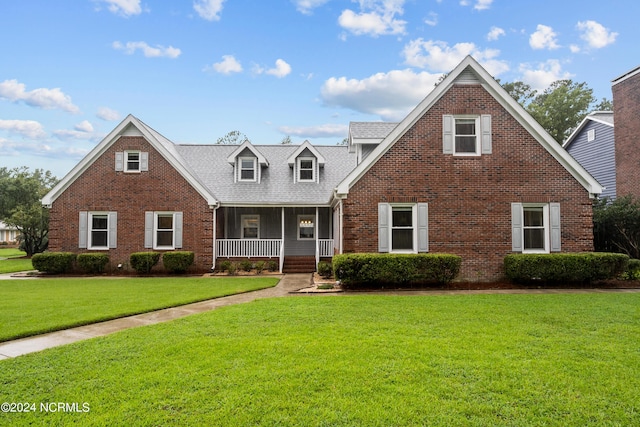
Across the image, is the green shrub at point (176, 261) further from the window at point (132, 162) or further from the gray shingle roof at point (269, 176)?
the window at point (132, 162)

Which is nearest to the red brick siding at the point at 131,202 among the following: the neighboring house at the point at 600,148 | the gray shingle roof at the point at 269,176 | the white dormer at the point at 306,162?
the gray shingle roof at the point at 269,176

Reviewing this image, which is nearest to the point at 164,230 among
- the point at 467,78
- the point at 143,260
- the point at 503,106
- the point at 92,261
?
the point at 143,260

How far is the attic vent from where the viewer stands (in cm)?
1260

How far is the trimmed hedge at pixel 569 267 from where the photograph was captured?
11211 mm

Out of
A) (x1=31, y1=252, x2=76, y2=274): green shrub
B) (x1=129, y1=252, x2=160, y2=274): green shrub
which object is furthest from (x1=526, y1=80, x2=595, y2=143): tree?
(x1=31, y1=252, x2=76, y2=274): green shrub

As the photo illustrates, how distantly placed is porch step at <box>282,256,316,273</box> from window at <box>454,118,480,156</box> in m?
8.15

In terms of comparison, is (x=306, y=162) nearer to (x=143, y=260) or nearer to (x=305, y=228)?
(x=305, y=228)

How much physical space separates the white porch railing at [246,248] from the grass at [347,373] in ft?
33.1

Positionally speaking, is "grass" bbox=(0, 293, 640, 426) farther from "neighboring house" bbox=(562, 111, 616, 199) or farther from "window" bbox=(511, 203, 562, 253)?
"neighboring house" bbox=(562, 111, 616, 199)

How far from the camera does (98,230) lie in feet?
53.6

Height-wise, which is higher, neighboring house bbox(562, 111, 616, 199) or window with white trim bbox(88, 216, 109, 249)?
neighboring house bbox(562, 111, 616, 199)

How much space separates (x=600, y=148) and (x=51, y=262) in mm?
29206

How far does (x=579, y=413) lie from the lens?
3342mm

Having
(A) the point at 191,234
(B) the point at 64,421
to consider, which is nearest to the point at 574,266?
(B) the point at 64,421
